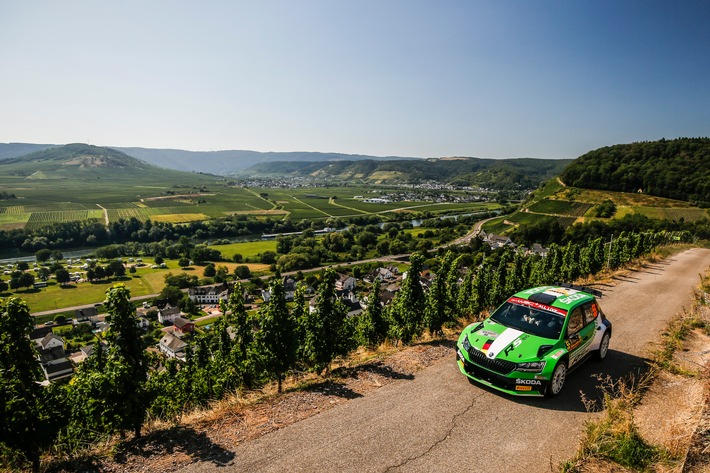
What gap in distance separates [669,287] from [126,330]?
2562 cm

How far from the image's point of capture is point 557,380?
8367 millimetres

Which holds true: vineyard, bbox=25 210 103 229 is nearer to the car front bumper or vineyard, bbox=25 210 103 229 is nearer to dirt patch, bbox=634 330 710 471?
the car front bumper

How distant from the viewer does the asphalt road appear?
6.17 meters

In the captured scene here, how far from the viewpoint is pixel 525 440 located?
6.91 m

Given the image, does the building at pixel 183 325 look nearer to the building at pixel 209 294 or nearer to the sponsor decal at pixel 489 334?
the building at pixel 209 294

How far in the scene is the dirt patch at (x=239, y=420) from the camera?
6180 mm

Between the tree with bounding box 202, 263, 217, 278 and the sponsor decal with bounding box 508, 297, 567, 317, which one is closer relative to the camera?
the sponsor decal with bounding box 508, 297, 567, 317

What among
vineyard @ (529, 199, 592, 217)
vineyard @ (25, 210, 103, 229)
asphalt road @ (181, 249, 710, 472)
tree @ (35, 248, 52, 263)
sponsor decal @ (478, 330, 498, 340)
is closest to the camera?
asphalt road @ (181, 249, 710, 472)

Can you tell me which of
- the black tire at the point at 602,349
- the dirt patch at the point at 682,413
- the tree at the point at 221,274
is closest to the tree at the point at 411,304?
the black tire at the point at 602,349

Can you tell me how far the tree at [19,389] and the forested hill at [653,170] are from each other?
448 feet

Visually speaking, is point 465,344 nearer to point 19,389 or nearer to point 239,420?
point 239,420

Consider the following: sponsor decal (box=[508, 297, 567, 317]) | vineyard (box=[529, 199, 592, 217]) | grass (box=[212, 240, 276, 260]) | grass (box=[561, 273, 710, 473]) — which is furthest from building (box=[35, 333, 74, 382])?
vineyard (box=[529, 199, 592, 217])

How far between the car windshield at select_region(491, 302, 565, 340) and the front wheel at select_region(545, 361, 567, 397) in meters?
0.69

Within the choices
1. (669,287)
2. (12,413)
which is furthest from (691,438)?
(669,287)
